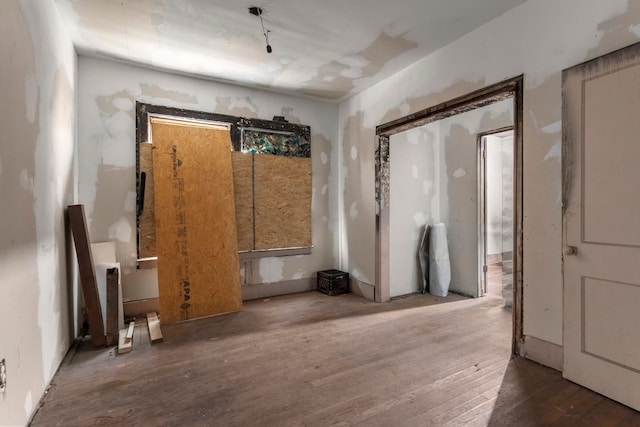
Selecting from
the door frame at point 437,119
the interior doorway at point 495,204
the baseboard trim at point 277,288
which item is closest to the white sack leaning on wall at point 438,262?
the interior doorway at point 495,204

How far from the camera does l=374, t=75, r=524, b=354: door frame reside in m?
2.39

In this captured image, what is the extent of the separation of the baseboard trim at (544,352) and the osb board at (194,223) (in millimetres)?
2854

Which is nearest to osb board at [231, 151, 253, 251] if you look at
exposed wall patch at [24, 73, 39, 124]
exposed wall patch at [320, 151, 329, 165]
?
exposed wall patch at [320, 151, 329, 165]

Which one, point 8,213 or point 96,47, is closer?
point 8,213

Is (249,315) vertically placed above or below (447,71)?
below

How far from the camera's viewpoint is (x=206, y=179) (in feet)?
11.8

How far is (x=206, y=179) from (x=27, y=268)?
2.02 meters

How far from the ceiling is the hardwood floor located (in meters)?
2.76

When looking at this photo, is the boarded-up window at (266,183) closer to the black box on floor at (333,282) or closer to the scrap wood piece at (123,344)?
the black box on floor at (333,282)

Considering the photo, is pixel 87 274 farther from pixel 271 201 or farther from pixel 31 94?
pixel 271 201

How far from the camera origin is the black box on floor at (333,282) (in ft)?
13.7

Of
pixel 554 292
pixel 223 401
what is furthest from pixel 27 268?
pixel 554 292

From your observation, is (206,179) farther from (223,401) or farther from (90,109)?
(223,401)

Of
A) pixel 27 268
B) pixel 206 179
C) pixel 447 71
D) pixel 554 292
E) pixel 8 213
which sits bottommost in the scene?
pixel 554 292
